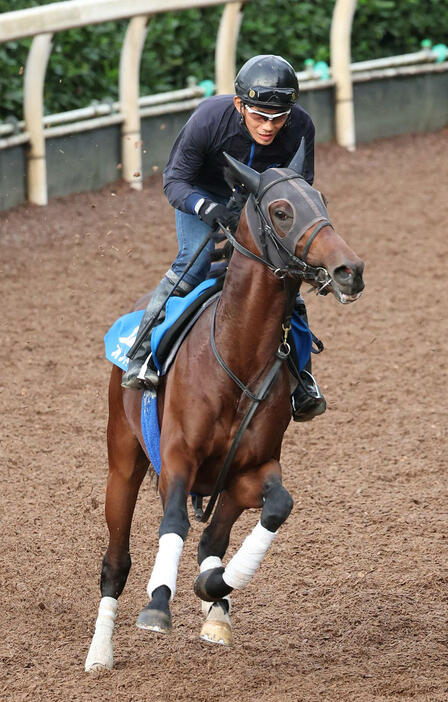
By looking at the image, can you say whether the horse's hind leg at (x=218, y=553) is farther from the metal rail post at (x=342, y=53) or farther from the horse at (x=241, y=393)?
the metal rail post at (x=342, y=53)

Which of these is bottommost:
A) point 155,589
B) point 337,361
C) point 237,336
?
point 337,361

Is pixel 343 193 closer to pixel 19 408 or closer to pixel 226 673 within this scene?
pixel 19 408

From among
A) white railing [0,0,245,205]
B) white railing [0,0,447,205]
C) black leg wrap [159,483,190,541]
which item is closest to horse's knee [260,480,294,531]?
black leg wrap [159,483,190,541]

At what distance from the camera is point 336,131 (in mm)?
14703

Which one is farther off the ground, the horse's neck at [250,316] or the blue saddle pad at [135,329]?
the horse's neck at [250,316]

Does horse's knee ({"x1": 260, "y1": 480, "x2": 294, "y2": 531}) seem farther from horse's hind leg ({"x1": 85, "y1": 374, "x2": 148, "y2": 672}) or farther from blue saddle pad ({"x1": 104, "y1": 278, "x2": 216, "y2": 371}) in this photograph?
horse's hind leg ({"x1": 85, "y1": 374, "x2": 148, "y2": 672})

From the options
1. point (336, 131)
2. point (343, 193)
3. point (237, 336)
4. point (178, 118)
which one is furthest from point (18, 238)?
point (237, 336)

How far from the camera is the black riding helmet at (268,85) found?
496cm

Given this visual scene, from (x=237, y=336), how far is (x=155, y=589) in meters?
1.09

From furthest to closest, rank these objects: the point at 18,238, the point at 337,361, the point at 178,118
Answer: the point at 178,118 < the point at 18,238 < the point at 337,361

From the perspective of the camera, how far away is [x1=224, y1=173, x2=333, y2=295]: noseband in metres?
4.52

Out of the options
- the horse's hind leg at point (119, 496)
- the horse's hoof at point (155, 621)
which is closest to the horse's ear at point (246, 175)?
the horse's hind leg at point (119, 496)

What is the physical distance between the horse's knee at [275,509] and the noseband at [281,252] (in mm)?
875

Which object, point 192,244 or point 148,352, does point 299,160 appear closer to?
point 192,244
